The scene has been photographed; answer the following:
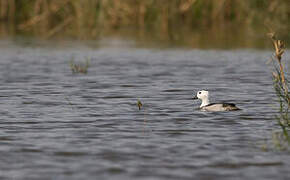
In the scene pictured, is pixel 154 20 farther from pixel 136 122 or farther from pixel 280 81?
pixel 280 81

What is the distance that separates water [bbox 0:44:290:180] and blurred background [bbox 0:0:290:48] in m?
7.02

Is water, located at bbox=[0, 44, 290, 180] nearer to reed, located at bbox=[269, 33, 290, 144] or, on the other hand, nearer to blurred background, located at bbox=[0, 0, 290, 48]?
reed, located at bbox=[269, 33, 290, 144]

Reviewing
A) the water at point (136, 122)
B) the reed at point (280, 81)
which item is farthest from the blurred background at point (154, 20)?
the reed at point (280, 81)

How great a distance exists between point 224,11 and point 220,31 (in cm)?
121

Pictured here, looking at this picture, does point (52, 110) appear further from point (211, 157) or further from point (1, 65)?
point (1, 65)

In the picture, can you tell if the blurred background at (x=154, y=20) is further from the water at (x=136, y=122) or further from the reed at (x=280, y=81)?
the reed at (x=280, y=81)

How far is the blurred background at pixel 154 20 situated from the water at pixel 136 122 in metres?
7.02

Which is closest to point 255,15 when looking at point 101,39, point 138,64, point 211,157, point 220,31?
point 220,31

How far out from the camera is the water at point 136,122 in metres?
8.46

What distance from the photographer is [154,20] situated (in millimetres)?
32906

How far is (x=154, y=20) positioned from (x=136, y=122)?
844 inches

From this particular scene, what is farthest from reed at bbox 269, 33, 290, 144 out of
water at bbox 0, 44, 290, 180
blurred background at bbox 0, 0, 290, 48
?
blurred background at bbox 0, 0, 290, 48

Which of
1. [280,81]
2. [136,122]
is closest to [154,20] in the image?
[136,122]

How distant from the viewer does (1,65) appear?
2147cm
